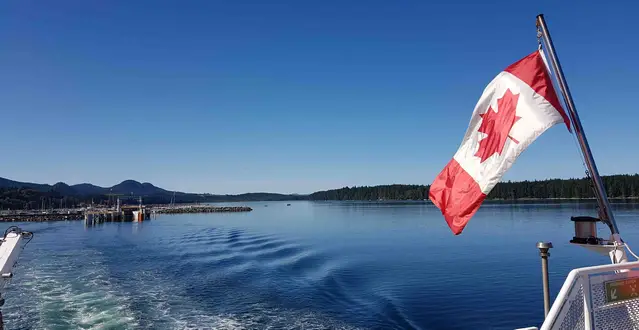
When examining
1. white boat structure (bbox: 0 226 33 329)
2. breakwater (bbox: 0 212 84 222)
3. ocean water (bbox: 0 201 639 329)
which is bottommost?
ocean water (bbox: 0 201 639 329)

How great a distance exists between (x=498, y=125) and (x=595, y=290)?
9.70 feet

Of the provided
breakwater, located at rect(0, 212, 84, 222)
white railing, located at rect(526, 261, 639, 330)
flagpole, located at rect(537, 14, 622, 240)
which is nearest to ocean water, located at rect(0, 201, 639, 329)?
flagpole, located at rect(537, 14, 622, 240)

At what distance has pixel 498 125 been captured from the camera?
7457mm

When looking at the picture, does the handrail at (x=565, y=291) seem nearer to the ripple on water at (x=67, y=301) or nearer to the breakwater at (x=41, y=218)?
the ripple on water at (x=67, y=301)

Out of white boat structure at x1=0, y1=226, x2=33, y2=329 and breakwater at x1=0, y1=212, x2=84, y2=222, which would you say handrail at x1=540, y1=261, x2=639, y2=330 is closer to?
white boat structure at x1=0, y1=226, x2=33, y2=329

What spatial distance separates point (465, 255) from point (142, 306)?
26.5 metres

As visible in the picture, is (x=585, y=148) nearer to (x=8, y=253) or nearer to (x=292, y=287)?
(x=8, y=253)

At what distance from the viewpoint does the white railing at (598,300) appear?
18.0 feet

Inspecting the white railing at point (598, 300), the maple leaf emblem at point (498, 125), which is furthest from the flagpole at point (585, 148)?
the white railing at point (598, 300)

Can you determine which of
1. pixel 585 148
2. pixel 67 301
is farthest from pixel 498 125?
pixel 67 301

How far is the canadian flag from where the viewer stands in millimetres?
7004

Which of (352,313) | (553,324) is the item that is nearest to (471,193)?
(553,324)

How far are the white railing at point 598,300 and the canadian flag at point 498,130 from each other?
1794 mm

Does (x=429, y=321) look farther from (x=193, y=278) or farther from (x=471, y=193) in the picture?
(x=193, y=278)
